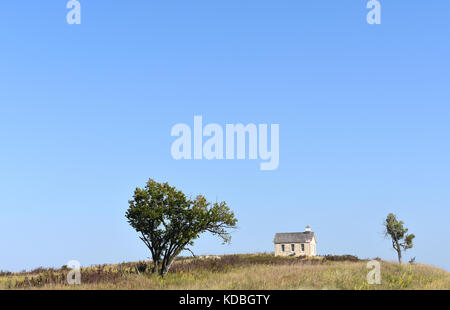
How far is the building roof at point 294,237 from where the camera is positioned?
67.1m

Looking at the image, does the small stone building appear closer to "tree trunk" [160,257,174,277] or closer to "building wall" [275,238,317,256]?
"building wall" [275,238,317,256]

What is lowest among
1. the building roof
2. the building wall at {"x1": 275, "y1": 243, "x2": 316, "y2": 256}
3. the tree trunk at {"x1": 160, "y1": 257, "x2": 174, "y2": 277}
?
the building wall at {"x1": 275, "y1": 243, "x2": 316, "y2": 256}

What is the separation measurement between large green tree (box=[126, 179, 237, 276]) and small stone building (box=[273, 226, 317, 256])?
138 ft

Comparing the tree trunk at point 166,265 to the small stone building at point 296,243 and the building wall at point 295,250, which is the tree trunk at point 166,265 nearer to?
the building wall at point 295,250

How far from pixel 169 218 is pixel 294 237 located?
45.0 metres

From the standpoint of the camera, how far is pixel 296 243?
220 feet

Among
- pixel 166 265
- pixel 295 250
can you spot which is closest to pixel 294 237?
pixel 295 250

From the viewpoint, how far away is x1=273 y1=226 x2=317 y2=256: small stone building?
66.3m

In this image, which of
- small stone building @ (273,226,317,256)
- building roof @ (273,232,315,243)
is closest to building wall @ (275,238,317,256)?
small stone building @ (273,226,317,256)

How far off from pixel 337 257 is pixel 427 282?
22462 millimetres

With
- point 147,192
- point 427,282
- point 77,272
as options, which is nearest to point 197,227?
point 147,192

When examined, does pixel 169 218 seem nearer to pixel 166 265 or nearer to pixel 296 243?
pixel 166 265

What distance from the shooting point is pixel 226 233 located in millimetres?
28234
